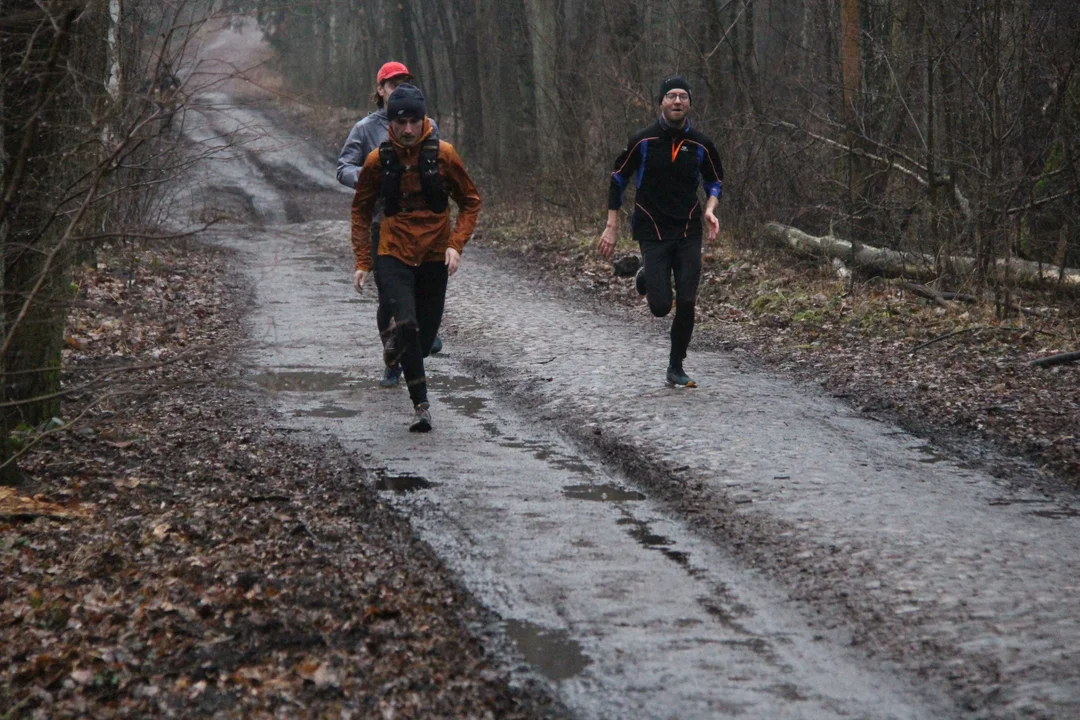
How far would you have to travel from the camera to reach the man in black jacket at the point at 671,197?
8750 mm

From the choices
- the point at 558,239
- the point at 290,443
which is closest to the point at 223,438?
the point at 290,443

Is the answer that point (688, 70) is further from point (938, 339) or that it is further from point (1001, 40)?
point (938, 339)

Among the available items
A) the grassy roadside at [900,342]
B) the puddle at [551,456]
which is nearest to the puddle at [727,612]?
the puddle at [551,456]

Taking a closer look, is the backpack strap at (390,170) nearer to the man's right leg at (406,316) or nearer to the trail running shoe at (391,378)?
the man's right leg at (406,316)

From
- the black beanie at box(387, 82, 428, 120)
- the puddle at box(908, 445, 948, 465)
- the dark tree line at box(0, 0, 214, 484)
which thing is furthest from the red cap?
the puddle at box(908, 445, 948, 465)

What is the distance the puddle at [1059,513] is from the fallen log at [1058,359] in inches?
134

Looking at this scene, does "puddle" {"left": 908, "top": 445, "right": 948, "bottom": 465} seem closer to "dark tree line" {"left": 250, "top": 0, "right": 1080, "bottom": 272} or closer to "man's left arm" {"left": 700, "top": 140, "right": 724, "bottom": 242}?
"man's left arm" {"left": 700, "top": 140, "right": 724, "bottom": 242}

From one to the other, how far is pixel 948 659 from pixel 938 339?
6.73 m

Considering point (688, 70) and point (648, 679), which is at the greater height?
point (688, 70)

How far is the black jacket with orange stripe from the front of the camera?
8750 mm

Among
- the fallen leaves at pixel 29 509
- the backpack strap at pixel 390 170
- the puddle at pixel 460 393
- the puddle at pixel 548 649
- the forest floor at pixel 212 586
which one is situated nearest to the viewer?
the forest floor at pixel 212 586

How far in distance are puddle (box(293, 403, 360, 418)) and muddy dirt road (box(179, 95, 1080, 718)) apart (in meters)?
0.03

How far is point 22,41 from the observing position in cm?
557

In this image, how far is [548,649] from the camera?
4.38m
